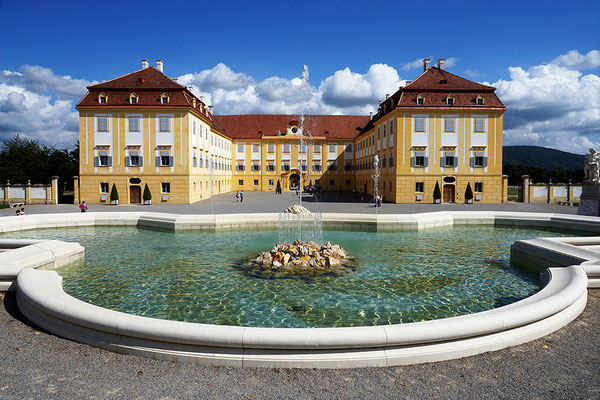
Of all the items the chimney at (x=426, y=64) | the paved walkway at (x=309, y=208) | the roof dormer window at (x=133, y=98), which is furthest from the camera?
the chimney at (x=426, y=64)

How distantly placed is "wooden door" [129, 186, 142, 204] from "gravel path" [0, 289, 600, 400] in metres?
35.8

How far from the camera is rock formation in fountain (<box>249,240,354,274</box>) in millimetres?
11773

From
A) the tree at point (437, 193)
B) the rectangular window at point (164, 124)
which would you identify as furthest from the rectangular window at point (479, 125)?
the rectangular window at point (164, 124)

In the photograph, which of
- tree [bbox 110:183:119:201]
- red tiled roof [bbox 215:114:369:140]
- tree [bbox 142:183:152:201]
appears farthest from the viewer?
red tiled roof [bbox 215:114:369:140]

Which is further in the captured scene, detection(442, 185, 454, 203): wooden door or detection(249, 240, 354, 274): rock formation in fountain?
detection(442, 185, 454, 203): wooden door

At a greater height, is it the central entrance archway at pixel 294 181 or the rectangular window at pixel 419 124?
the rectangular window at pixel 419 124

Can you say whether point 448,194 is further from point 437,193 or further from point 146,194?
point 146,194

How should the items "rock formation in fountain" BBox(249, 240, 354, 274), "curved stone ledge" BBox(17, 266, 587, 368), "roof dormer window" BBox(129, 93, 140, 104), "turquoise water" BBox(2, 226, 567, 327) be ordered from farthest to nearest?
1. "roof dormer window" BBox(129, 93, 140, 104)
2. "rock formation in fountain" BBox(249, 240, 354, 274)
3. "turquoise water" BBox(2, 226, 567, 327)
4. "curved stone ledge" BBox(17, 266, 587, 368)

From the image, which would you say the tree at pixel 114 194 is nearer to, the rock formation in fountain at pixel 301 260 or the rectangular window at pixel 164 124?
the rectangular window at pixel 164 124

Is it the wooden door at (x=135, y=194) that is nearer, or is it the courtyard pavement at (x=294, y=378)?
the courtyard pavement at (x=294, y=378)

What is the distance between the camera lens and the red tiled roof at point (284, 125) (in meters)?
68.8

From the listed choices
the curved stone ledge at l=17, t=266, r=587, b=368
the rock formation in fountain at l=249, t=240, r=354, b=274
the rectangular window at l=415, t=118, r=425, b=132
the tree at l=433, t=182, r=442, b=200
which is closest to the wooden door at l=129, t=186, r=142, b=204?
the rectangular window at l=415, t=118, r=425, b=132

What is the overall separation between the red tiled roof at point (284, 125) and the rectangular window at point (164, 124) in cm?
2822

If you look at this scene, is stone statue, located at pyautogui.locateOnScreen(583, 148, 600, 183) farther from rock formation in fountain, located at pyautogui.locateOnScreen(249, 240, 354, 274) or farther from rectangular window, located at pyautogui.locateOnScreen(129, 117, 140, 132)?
rectangular window, located at pyautogui.locateOnScreen(129, 117, 140, 132)
